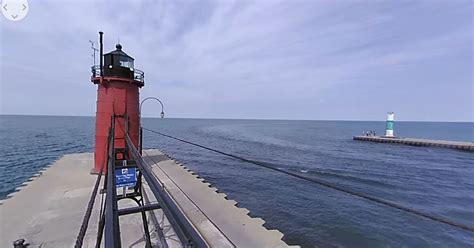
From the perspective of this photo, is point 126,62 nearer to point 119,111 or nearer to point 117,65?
point 117,65

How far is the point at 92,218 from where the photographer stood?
8.90 meters

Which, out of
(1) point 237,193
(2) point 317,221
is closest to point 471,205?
(2) point 317,221

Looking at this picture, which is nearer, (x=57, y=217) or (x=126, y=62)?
(x=57, y=217)

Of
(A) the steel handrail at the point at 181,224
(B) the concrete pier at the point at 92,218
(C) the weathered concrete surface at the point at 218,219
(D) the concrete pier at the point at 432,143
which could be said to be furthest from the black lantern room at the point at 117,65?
(D) the concrete pier at the point at 432,143

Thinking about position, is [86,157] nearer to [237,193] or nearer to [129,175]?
[237,193]

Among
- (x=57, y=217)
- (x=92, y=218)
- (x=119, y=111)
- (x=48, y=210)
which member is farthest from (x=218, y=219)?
(x=119, y=111)

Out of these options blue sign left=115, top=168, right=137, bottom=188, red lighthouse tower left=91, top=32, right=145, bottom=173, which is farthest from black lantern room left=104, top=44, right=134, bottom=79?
blue sign left=115, top=168, right=137, bottom=188

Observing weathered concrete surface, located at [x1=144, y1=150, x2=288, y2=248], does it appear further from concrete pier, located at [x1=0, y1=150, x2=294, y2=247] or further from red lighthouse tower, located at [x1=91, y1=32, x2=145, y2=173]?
red lighthouse tower, located at [x1=91, y1=32, x2=145, y2=173]

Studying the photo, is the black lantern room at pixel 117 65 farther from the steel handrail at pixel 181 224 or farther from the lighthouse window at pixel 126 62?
the steel handrail at pixel 181 224

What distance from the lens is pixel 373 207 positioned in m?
15.6

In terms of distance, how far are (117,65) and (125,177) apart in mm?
10296

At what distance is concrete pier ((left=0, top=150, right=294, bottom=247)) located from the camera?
7.66 meters

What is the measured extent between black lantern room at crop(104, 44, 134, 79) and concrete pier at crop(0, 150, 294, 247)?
242 inches

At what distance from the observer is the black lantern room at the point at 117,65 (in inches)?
561
